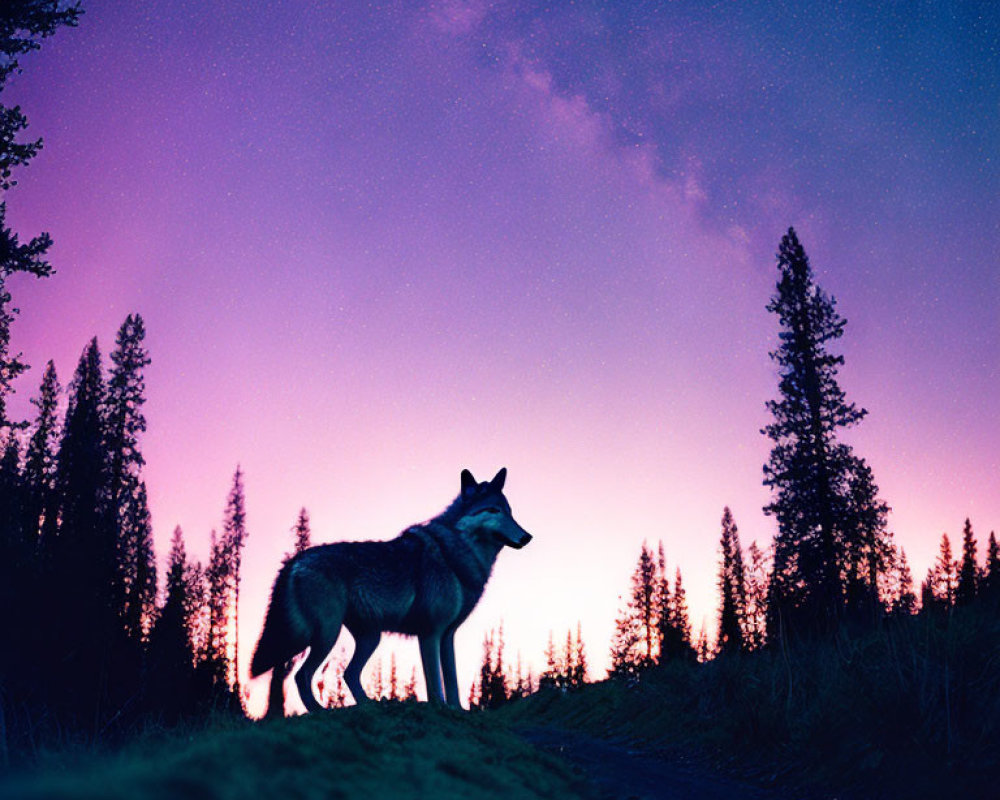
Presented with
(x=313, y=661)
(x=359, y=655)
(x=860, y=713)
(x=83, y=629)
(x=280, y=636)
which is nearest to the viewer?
(x=280, y=636)

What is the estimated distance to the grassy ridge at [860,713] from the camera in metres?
7.33

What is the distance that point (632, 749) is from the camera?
10.6 metres

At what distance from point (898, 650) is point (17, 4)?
58.5 feet

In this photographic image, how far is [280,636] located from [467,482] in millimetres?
3370

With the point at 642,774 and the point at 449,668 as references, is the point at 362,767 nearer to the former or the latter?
the point at 642,774

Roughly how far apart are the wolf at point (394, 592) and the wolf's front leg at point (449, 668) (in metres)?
0.01

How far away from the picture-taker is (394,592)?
9.06 meters

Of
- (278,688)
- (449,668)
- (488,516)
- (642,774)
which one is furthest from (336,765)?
(488,516)

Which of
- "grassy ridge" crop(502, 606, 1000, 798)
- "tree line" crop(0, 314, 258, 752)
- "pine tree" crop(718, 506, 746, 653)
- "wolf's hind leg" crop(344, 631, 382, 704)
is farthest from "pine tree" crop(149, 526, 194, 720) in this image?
"pine tree" crop(718, 506, 746, 653)

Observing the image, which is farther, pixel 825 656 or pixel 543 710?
pixel 543 710

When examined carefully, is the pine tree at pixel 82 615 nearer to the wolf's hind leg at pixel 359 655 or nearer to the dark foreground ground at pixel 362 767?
the wolf's hind leg at pixel 359 655

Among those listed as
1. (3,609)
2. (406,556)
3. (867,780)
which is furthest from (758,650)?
(3,609)

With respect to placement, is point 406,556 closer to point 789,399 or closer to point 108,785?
point 108,785

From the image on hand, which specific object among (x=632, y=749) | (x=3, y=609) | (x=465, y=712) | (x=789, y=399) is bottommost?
(x=632, y=749)
